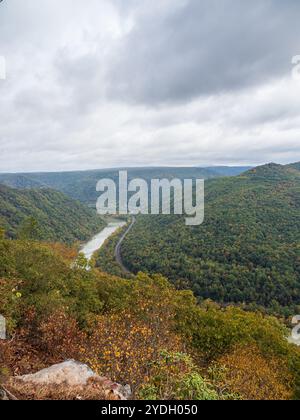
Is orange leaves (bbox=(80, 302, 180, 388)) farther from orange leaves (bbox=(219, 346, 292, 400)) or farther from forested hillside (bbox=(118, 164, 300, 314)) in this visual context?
forested hillside (bbox=(118, 164, 300, 314))

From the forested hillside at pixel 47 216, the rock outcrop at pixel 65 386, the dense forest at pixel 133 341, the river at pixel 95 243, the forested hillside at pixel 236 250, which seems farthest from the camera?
the forested hillside at pixel 47 216

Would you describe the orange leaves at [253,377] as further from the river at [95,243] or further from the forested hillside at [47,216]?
the forested hillside at [47,216]

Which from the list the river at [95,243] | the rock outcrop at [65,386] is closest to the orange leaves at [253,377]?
the rock outcrop at [65,386]

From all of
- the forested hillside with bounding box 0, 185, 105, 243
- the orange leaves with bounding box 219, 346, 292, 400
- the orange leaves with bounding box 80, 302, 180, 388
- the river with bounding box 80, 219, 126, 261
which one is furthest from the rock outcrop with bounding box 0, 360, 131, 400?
the forested hillside with bounding box 0, 185, 105, 243
